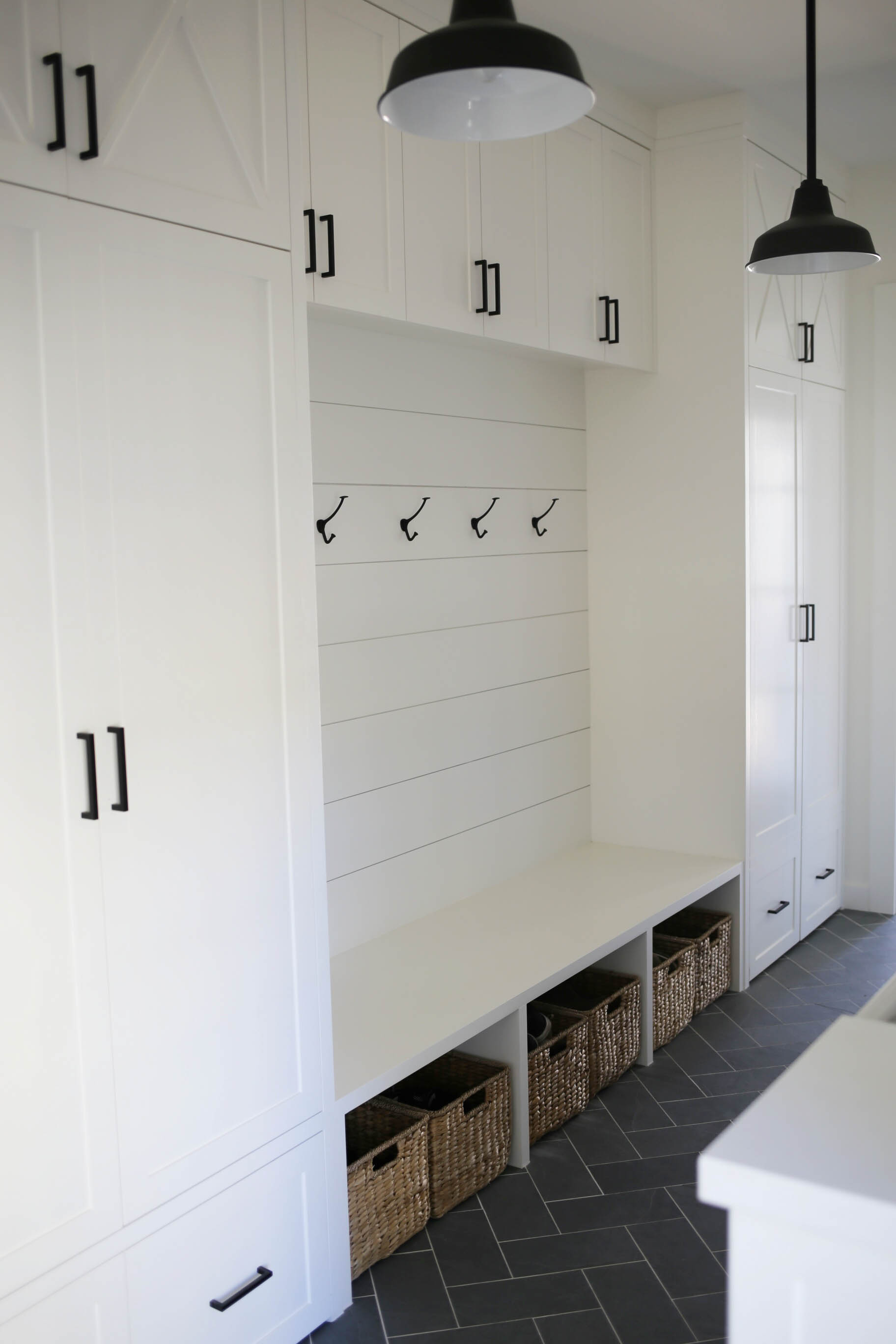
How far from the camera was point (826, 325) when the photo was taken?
4.39 metres

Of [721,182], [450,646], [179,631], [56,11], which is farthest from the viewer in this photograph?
[721,182]

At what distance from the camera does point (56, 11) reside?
1657mm

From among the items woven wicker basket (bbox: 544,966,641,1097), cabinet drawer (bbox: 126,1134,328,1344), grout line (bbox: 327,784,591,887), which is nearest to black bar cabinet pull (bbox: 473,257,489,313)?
grout line (bbox: 327,784,591,887)

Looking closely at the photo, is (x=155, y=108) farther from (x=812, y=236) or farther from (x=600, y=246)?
(x=600, y=246)

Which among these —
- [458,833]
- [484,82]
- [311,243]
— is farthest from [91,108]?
[458,833]

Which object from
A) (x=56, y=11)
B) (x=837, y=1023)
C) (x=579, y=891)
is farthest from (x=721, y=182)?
(x=837, y=1023)

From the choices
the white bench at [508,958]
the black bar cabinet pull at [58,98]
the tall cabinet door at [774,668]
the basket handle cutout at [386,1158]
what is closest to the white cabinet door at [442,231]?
the black bar cabinet pull at [58,98]

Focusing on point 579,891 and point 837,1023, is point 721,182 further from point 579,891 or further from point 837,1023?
point 837,1023

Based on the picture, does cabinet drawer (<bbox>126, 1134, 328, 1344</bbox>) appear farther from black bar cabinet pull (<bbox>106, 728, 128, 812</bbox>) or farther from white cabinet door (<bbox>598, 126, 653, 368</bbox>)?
white cabinet door (<bbox>598, 126, 653, 368</bbox>)

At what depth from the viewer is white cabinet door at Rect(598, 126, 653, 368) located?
11.8ft

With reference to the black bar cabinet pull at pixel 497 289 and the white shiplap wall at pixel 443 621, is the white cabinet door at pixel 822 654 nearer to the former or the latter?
the white shiplap wall at pixel 443 621

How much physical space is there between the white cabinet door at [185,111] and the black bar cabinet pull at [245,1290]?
1864mm

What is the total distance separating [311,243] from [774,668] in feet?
7.76

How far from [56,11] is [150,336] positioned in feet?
1.52
